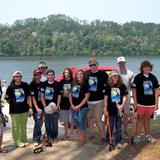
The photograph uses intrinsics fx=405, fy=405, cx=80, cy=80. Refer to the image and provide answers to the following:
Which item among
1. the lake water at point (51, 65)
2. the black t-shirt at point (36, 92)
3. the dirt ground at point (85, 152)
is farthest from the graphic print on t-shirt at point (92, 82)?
the lake water at point (51, 65)

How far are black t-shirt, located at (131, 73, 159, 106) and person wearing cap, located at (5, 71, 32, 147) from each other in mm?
2118

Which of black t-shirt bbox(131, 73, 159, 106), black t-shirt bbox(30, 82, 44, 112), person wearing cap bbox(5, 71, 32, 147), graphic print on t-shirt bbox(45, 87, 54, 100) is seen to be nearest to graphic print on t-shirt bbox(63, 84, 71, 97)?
graphic print on t-shirt bbox(45, 87, 54, 100)

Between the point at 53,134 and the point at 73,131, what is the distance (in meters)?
1.06

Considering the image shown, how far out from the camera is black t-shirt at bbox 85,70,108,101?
8062mm

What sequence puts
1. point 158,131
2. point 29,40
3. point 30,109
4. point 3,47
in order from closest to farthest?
point 30,109 < point 158,131 < point 3,47 < point 29,40

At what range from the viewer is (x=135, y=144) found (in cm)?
812

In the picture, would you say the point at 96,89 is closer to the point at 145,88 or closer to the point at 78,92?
the point at 78,92

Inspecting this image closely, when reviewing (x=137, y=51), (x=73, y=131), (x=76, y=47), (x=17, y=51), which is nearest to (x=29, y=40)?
(x=17, y=51)

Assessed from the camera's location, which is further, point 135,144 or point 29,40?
point 29,40

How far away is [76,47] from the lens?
449ft

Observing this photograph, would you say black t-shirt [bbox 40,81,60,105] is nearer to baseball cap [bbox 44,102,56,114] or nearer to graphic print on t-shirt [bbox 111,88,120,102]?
baseball cap [bbox 44,102,56,114]

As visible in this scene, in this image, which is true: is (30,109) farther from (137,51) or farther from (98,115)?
(137,51)

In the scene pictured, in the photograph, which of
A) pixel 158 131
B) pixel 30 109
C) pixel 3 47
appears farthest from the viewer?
pixel 3 47

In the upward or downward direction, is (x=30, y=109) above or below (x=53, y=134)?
above
